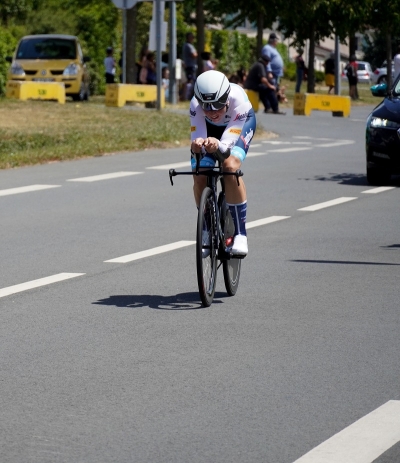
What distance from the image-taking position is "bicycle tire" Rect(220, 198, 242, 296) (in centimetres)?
873

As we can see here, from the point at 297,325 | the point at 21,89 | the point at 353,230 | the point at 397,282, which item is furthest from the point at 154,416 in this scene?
the point at 21,89

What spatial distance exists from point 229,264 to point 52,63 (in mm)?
29807

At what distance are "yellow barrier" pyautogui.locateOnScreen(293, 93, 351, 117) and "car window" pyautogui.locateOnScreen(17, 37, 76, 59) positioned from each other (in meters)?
6.83

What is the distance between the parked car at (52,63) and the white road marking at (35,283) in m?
28.2

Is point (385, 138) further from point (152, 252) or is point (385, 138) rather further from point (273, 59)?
point (273, 59)

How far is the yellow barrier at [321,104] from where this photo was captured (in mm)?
36062

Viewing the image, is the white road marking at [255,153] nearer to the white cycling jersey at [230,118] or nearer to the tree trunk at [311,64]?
the white cycling jersey at [230,118]

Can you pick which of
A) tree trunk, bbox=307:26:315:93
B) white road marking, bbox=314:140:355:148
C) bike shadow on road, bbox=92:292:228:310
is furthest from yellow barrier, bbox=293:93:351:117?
bike shadow on road, bbox=92:292:228:310

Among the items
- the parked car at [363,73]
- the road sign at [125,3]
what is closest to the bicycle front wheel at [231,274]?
the road sign at [125,3]

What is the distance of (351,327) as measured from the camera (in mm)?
7727

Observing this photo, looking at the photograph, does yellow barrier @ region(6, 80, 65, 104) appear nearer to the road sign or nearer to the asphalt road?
the road sign

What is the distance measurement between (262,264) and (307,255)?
648 mm

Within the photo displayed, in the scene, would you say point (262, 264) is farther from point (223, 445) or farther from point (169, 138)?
point (169, 138)

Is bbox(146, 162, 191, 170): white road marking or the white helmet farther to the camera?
bbox(146, 162, 191, 170): white road marking
